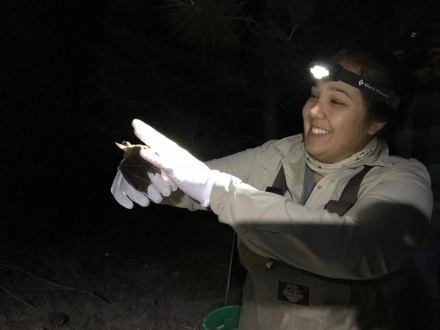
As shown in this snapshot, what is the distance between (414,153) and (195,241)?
2.99 m

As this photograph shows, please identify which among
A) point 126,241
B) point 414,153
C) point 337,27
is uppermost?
point 337,27

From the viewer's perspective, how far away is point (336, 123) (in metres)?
1.50

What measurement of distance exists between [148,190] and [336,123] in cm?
74

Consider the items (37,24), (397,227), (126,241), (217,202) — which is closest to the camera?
(397,227)

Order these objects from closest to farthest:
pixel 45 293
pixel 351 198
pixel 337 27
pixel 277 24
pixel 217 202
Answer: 1. pixel 217 202
2. pixel 351 198
3. pixel 337 27
4. pixel 277 24
5. pixel 45 293

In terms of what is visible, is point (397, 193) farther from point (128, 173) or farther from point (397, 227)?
point (128, 173)

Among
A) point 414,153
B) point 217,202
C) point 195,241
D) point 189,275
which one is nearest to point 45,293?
point 189,275

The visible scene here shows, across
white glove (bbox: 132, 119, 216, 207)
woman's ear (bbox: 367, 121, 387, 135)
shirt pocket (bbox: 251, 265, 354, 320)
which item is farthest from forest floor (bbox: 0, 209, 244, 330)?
woman's ear (bbox: 367, 121, 387, 135)

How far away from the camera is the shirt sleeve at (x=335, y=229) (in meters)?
1.09

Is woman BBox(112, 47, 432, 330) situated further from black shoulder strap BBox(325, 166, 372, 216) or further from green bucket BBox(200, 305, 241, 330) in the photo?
green bucket BBox(200, 305, 241, 330)

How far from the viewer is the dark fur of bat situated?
151 centimetres

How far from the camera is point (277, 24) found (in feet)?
9.80

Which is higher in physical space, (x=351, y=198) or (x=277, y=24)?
(x=277, y=24)

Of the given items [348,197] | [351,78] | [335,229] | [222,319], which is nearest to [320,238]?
[335,229]
